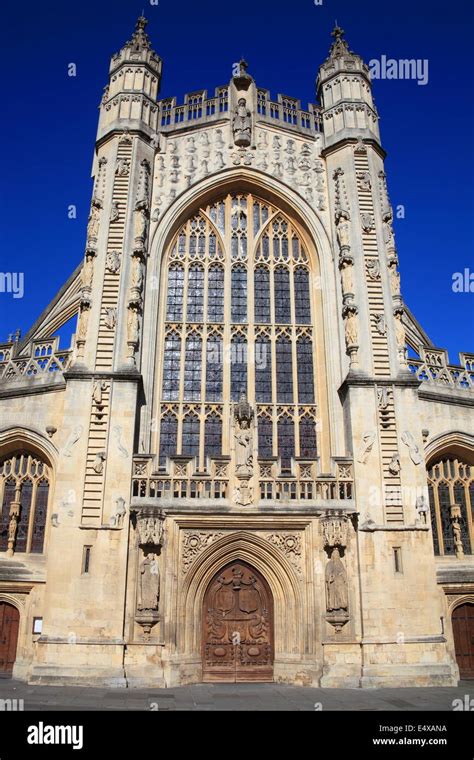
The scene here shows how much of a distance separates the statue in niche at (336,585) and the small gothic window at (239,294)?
8.63 metres

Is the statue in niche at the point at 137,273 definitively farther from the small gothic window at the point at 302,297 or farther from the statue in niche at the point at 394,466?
the statue in niche at the point at 394,466

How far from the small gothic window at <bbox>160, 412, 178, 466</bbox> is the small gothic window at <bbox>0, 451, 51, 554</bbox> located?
341 centimetres

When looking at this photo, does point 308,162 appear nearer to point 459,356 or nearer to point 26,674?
point 459,356

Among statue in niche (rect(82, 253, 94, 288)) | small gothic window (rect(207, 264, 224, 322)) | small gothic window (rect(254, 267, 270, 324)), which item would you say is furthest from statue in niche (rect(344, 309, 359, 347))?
statue in niche (rect(82, 253, 94, 288))

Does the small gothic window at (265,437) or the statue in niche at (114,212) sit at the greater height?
the statue in niche at (114,212)

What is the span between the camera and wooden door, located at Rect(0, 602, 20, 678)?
15547 millimetres

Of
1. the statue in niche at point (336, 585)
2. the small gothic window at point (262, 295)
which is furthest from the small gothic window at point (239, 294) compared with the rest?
the statue in niche at point (336, 585)

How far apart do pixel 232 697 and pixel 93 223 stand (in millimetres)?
14279

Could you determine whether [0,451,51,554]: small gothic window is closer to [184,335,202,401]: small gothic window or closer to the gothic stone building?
the gothic stone building

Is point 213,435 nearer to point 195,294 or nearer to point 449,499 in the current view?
point 195,294

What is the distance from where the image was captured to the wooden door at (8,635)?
15.5 m
